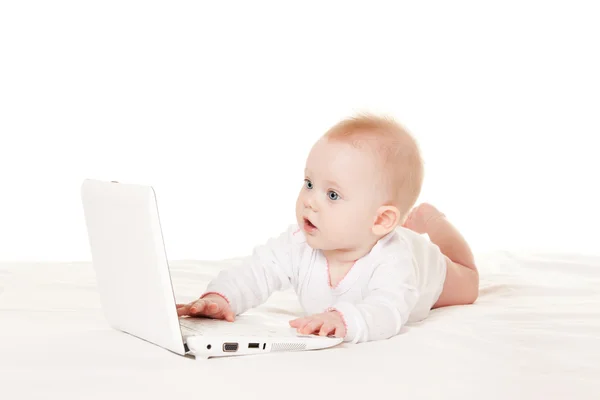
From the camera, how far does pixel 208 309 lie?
168cm

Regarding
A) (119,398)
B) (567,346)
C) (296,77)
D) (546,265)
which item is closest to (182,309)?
(119,398)

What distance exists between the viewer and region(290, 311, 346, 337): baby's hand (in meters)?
1.55

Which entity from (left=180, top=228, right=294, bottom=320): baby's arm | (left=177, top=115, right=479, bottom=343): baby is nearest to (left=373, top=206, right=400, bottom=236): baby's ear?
(left=177, top=115, right=479, bottom=343): baby

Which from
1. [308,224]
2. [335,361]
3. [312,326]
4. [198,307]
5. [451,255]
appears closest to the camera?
[335,361]

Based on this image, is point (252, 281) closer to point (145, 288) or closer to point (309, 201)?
point (309, 201)

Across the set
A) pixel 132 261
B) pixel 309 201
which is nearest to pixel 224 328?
pixel 132 261

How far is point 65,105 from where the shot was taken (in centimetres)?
416

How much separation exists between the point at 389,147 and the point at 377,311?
341mm

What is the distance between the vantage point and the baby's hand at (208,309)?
166cm

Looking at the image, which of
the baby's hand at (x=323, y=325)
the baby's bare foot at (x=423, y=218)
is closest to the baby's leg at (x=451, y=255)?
the baby's bare foot at (x=423, y=218)

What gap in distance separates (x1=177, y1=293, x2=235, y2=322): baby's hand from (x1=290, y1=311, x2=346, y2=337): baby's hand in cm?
18

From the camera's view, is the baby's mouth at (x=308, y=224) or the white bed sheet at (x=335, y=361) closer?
the white bed sheet at (x=335, y=361)

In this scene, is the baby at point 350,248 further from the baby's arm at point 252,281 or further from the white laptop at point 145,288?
the white laptop at point 145,288

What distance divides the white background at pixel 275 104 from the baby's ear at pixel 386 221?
2.30 meters
